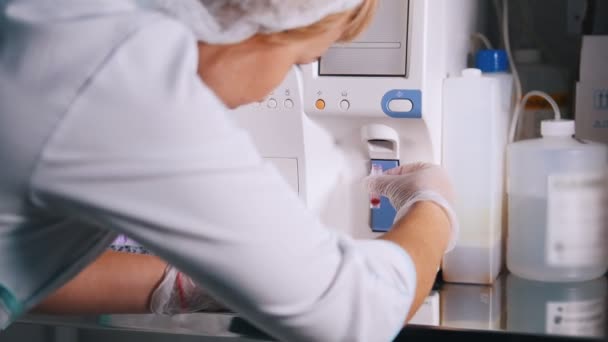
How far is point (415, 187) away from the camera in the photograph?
1.01 metres

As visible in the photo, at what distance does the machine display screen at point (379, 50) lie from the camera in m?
1.13

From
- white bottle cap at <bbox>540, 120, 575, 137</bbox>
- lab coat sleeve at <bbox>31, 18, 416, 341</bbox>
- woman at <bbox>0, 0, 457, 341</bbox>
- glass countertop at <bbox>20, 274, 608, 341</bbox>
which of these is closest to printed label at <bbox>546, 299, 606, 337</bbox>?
glass countertop at <bbox>20, 274, 608, 341</bbox>

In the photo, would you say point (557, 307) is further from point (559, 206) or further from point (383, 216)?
point (383, 216)

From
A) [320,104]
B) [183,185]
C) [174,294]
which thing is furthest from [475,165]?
[183,185]

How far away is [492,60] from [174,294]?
0.63m

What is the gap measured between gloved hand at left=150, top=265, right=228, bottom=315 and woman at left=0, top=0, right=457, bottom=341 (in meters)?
0.23

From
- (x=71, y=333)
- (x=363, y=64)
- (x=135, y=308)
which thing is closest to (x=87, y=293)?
(x=135, y=308)

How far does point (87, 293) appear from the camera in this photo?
97cm

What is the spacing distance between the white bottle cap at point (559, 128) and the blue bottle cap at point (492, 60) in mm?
128

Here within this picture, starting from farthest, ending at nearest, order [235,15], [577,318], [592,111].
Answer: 1. [592,111]
2. [577,318]
3. [235,15]

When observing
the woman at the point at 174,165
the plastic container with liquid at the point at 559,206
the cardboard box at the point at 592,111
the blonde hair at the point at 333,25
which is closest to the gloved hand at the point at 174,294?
the woman at the point at 174,165

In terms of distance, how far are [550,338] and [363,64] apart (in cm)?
44

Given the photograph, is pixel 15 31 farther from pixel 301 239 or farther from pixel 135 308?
pixel 135 308

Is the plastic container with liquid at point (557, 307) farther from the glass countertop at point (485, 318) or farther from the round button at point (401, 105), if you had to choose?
the round button at point (401, 105)
